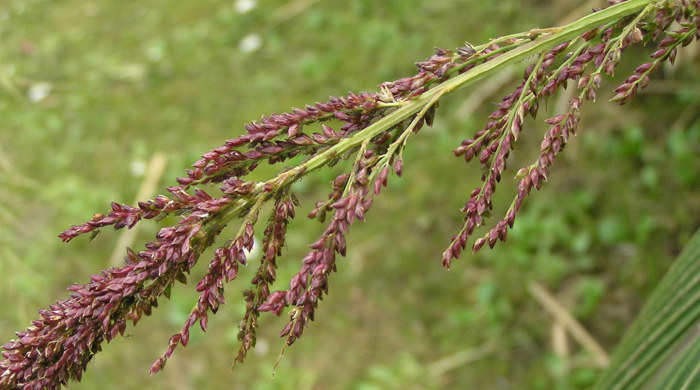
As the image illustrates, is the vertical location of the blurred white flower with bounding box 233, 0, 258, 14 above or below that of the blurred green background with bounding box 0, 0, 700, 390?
above

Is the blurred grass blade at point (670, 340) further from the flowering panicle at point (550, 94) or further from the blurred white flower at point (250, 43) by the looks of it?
the blurred white flower at point (250, 43)

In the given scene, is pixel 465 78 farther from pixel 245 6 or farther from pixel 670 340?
pixel 245 6

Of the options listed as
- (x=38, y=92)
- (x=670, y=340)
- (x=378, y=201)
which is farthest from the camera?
(x=38, y=92)

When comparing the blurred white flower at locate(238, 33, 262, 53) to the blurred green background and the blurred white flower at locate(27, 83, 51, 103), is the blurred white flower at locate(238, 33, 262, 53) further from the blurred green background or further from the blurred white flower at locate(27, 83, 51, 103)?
the blurred white flower at locate(27, 83, 51, 103)

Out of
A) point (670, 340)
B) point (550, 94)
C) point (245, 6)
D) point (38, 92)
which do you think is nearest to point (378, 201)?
point (245, 6)

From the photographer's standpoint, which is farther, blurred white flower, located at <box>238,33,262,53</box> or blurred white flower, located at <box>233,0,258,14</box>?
blurred white flower, located at <box>233,0,258,14</box>

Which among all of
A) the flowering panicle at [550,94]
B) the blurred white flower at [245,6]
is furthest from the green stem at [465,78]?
the blurred white flower at [245,6]

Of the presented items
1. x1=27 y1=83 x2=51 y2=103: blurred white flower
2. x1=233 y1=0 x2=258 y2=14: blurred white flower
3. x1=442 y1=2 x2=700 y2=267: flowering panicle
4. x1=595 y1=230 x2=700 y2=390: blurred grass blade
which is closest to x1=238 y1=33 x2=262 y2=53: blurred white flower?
x1=233 y1=0 x2=258 y2=14: blurred white flower
